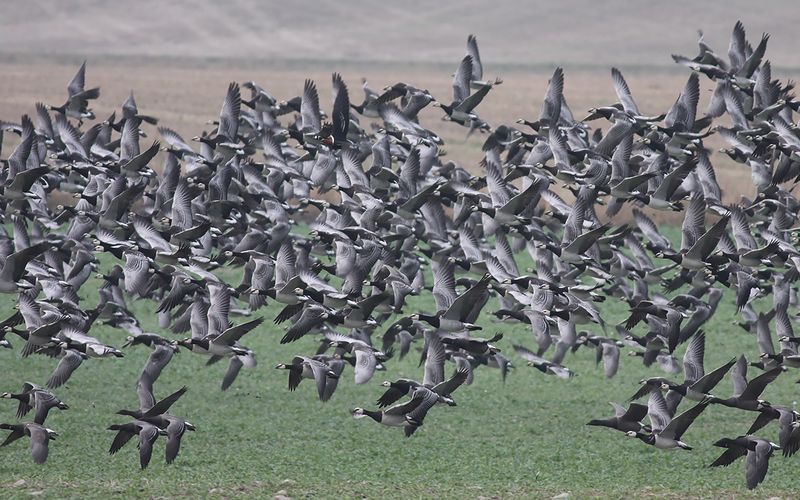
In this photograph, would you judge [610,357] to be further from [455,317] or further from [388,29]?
[388,29]

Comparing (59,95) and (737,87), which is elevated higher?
(737,87)

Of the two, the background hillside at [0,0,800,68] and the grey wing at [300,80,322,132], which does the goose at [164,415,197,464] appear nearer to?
the grey wing at [300,80,322,132]

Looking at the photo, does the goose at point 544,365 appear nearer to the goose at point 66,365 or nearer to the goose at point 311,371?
the goose at point 311,371

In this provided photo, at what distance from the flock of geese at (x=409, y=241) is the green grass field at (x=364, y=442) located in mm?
851

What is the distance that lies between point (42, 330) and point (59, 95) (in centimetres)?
6229

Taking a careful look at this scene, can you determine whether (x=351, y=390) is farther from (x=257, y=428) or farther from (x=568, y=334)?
(x=568, y=334)

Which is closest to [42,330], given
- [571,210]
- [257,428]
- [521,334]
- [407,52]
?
[257,428]

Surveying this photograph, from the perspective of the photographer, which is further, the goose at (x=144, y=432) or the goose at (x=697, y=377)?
the goose at (x=144, y=432)

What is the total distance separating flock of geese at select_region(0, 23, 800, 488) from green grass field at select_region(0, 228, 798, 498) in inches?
33.5

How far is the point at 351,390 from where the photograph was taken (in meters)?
27.2

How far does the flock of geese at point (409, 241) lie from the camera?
18766 mm

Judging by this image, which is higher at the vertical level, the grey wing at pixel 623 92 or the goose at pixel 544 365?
the grey wing at pixel 623 92

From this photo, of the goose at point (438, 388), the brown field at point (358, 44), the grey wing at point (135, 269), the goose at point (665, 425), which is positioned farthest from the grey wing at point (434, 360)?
the brown field at point (358, 44)

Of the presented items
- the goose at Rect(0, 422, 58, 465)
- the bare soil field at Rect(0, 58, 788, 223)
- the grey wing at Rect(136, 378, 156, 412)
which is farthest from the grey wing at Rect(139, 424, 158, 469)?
the bare soil field at Rect(0, 58, 788, 223)
